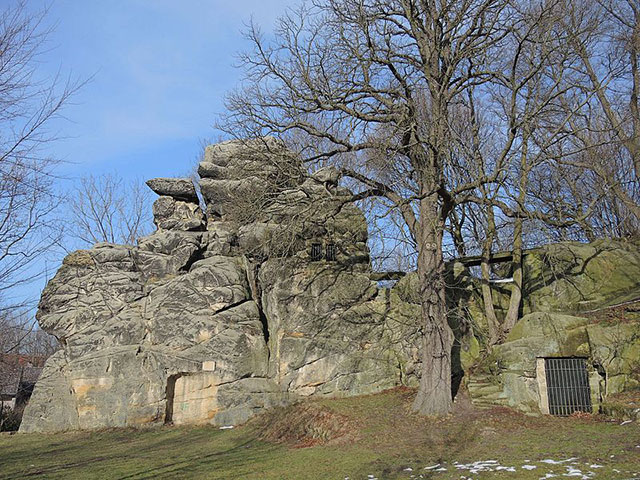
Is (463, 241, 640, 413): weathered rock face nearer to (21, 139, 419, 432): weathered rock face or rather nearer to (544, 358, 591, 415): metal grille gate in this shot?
(544, 358, 591, 415): metal grille gate

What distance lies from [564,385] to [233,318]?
30.6ft

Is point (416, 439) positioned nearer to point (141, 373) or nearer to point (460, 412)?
point (460, 412)

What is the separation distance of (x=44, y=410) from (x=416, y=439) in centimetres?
1111

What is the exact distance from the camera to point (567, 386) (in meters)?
13.0

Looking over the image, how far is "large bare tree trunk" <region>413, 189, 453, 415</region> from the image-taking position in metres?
13.1

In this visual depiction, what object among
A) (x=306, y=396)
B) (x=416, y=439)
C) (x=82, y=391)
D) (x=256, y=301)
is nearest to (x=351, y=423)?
(x=416, y=439)

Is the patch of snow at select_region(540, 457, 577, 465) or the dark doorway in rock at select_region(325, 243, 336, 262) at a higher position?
the dark doorway in rock at select_region(325, 243, 336, 262)

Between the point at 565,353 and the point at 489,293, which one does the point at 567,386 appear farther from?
the point at 489,293

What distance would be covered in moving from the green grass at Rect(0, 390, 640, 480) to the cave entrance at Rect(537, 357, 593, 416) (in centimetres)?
71

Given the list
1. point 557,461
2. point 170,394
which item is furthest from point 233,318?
point 557,461

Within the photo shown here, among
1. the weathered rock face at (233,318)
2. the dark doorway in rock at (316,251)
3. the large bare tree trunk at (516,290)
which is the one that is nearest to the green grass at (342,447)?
the weathered rock face at (233,318)

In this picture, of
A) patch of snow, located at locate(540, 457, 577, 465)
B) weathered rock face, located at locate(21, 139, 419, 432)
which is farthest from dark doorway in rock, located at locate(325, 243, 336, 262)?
patch of snow, located at locate(540, 457, 577, 465)

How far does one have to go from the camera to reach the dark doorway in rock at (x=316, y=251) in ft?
60.5

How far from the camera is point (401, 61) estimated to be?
14516mm
